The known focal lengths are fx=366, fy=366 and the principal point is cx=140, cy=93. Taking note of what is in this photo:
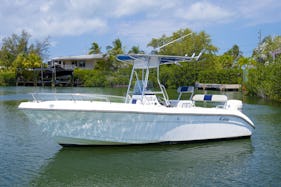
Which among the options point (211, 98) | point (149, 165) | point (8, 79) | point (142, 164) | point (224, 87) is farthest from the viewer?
point (8, 79)

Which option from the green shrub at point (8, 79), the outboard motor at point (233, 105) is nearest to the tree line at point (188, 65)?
the green shrub at point (8, 79)

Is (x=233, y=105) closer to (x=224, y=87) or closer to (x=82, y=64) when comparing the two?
(x=224, y=87)

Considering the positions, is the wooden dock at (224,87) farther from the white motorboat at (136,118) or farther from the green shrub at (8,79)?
the green shrub at (8,79)

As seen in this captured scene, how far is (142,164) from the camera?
9.77 meters

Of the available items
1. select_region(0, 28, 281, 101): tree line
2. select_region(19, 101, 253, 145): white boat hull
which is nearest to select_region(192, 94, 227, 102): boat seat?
select_region(19, 101, 253, 145): white boat hull

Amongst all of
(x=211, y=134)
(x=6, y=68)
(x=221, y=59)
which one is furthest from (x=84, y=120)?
(x=6, y=68)

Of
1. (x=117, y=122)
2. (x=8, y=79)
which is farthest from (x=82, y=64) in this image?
(x=117, y=122)

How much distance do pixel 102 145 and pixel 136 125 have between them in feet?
4.08

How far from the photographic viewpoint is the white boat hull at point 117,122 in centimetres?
1033

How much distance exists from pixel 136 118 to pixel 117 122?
1.85 ft

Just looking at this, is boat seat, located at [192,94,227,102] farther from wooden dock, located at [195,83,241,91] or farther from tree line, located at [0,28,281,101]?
wooden dock, located at [195,83,241,91]

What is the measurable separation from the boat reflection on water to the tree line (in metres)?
20.8

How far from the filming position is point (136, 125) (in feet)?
35.4

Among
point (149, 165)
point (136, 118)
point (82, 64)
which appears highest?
point (82, 64)
